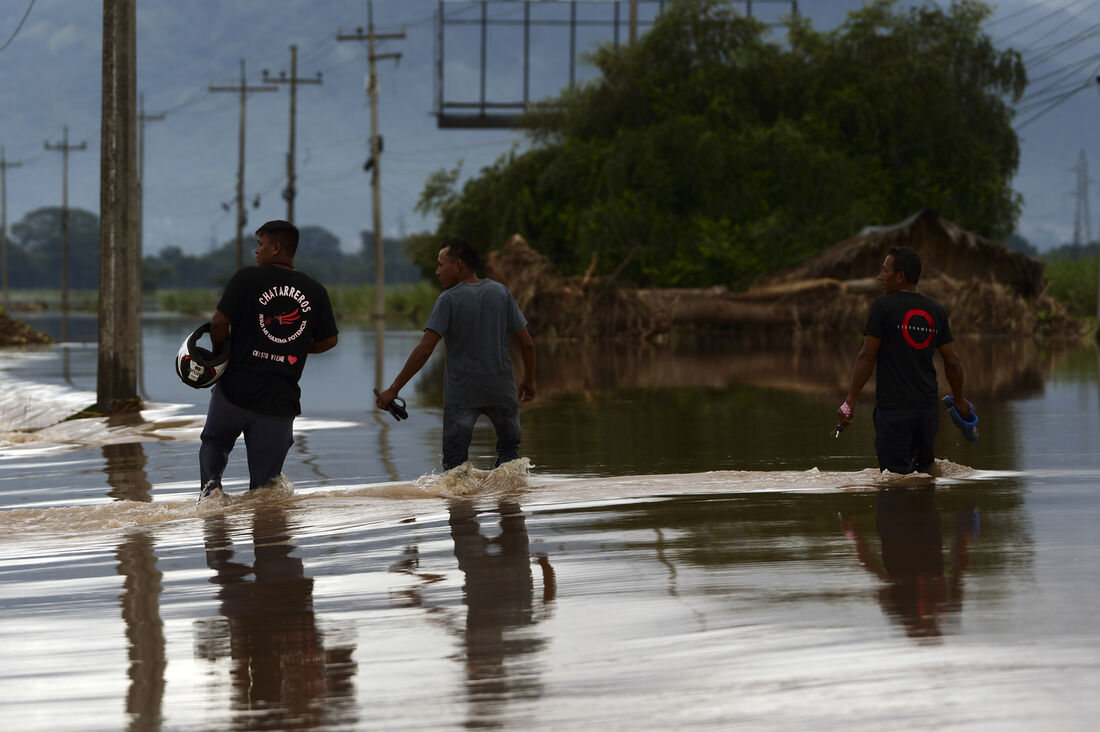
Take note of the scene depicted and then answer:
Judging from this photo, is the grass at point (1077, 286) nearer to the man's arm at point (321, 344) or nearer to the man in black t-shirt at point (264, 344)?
the man's arm at point (321, 344)

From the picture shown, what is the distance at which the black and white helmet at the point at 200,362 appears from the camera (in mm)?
8141

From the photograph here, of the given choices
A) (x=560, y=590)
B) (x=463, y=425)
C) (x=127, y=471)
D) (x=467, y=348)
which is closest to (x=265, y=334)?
(x=467, y=348)

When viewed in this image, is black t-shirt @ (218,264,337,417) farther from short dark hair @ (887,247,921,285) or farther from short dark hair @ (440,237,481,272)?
short dark hair @ (887,247,921,285)

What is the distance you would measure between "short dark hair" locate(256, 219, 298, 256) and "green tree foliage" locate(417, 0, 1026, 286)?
3670cm

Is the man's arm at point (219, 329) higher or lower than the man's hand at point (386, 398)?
higher

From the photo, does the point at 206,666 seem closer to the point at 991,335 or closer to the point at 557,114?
the point at 991,335

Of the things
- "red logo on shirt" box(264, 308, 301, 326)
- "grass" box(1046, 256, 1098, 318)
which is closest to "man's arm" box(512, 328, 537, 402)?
"red logo on shirt" box(264, 308, 301, 326)

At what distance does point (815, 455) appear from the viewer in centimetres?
1166

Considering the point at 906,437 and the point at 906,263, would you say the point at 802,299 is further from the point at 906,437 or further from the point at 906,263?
the point at 906,263

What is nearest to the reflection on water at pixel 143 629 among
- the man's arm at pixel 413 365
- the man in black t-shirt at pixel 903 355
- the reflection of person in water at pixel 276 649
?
the reflection of person in water at pixel 276 649

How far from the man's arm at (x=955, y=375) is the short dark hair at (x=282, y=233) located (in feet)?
14.0

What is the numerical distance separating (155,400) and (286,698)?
14.5m

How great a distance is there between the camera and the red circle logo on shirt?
8.98 m

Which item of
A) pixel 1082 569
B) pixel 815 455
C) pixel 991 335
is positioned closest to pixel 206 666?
pixel 1082 569
